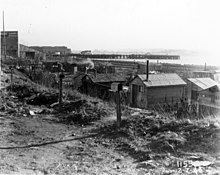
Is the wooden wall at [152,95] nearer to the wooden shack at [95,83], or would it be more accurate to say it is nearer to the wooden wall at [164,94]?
the wooden wall at [164,94]

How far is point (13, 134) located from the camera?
215 inches

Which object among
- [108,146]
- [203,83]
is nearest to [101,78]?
[203,83]

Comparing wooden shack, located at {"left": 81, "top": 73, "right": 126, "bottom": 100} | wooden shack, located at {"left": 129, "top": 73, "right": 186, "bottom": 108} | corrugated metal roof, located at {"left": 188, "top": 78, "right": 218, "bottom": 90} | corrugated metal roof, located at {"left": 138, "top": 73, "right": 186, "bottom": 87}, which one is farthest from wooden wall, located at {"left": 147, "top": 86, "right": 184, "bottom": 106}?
wooden shack, located at {"left": 81, "top": 73, "right": 126, "bottom": 100}

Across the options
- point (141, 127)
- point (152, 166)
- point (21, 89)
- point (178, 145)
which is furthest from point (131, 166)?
point (21, 89)

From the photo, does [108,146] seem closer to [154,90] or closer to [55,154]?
[55,154]

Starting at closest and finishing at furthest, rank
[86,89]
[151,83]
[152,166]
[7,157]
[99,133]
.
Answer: [152,166]
[7,157]
[99,133]
[151,83]
[86,89]

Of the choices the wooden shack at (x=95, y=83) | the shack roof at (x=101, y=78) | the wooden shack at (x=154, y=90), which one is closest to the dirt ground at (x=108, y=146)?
the wooden shack at (x=154, y=90)

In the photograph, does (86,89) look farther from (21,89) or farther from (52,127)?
(52,127)

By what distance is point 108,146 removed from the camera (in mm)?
4754

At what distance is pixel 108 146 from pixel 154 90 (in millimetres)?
18958

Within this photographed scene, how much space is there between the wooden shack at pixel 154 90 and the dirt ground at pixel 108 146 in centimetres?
1681

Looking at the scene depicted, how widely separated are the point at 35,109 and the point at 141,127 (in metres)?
3.29

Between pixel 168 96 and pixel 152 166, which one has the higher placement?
pixel 152 166

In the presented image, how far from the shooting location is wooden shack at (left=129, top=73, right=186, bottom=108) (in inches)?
914
